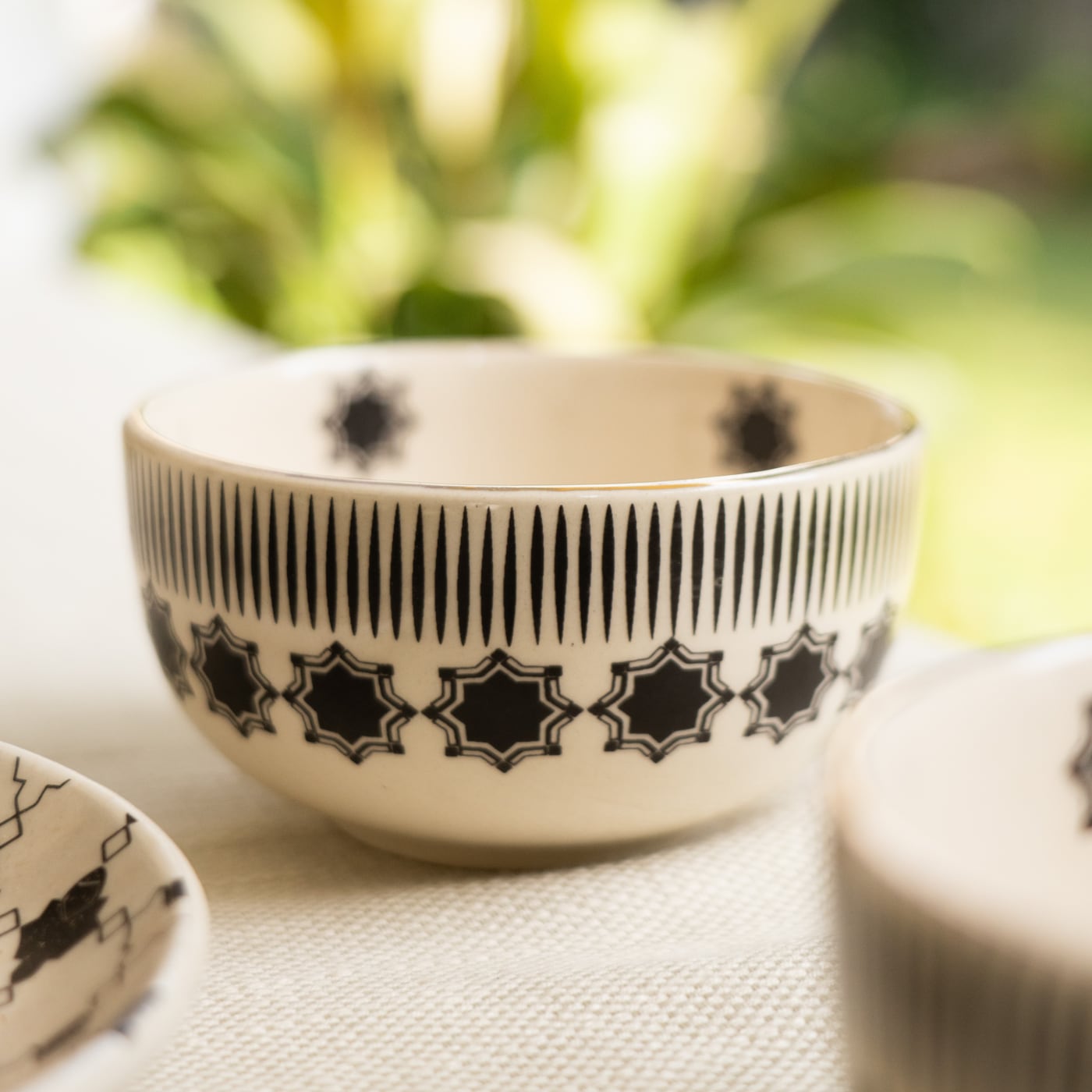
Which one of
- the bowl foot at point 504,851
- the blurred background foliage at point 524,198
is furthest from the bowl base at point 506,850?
the blurred background foliage at point 524,198

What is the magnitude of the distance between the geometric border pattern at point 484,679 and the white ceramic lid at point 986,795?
11cm

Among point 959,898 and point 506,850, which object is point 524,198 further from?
point 959,898

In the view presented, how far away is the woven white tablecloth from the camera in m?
0.30

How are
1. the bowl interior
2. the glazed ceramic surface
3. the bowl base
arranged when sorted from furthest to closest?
1. the bowl interior
2. the bowl base
3. the glazed ceramic surface

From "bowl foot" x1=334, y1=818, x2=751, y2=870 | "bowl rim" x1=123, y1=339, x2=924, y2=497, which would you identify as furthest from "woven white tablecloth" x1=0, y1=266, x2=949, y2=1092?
"bowl rim" x1=123, y1=339, x2=924, y2=497

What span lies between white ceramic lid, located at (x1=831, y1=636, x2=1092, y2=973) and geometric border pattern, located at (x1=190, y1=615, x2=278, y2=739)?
0.18 meters

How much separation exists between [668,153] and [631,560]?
152 cm

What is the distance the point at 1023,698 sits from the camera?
261 mm

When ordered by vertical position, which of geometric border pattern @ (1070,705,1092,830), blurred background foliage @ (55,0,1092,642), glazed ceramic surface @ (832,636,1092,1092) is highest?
glazed ceramic surface @ (832,636,1092,1092)

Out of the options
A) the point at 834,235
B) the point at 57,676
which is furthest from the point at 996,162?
the point at 57,676

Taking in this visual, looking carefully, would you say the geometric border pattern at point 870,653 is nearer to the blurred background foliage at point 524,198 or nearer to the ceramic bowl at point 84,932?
the ceramic bowl at point 84,932

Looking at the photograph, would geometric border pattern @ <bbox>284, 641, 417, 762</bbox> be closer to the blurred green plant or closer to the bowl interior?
the bowl interior

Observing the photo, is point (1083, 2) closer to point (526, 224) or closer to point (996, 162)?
point (996, 162)

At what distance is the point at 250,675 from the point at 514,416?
219mm
